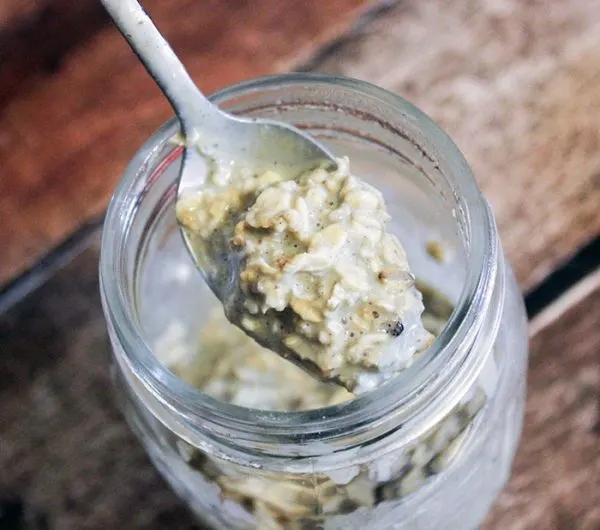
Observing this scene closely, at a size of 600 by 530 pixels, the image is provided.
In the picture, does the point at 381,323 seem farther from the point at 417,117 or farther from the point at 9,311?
the point at 9,311

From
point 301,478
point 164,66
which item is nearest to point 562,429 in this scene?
point 301,478

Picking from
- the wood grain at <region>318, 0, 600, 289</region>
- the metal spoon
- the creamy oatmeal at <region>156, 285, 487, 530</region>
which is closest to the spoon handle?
the metal spoon

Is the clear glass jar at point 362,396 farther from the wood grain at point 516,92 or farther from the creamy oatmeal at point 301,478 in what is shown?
the wood grain at point 516,92

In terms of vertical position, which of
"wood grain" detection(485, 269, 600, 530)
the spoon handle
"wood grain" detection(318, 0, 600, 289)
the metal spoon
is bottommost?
"wood grain" detection(485, 269, 600, 530)

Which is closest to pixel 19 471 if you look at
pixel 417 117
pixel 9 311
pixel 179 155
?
pixel 9 311

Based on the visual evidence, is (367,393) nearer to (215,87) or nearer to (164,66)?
(164,66)

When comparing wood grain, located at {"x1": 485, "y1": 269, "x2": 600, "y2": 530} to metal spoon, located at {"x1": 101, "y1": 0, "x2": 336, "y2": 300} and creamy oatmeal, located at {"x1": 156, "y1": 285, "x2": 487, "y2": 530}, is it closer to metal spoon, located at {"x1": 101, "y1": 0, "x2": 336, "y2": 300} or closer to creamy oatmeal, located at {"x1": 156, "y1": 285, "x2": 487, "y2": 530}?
creamy oatmeal, located at {"x1": 156, "y1": 285, "x2": 487, "y2": 530}

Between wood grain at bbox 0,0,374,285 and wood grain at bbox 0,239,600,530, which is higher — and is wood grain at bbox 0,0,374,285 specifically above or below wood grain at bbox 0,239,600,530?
above

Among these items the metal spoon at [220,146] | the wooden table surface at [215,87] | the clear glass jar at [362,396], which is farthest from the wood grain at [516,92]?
the metal spoon at [220,146]
